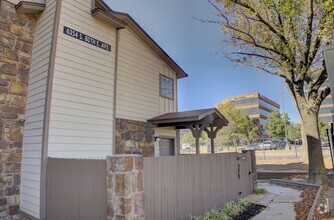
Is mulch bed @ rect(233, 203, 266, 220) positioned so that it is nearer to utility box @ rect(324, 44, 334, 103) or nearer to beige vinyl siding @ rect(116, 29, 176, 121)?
utility box @ rect(324, 44, 334, 103)

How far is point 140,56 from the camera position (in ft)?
32.1

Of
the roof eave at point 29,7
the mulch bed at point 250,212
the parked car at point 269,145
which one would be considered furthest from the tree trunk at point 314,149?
the parked car at point 269,145

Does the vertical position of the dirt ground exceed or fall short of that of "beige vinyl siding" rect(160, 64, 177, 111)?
it falls short

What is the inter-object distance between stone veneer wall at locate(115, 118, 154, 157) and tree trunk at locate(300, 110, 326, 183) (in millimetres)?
6153

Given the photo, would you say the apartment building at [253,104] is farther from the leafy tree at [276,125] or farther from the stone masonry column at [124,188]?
the stone masonry column at [124,188]

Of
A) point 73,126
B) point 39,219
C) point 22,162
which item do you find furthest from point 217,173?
point 22,162

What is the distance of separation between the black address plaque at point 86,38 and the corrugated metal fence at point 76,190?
318 centimetres

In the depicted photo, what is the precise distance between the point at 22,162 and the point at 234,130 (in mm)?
41241

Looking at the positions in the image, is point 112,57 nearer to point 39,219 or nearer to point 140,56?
point 140,56

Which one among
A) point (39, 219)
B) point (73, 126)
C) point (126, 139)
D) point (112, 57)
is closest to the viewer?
point (39, 219)

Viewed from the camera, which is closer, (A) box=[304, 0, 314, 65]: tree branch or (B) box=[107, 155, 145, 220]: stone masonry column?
(B) box=[107, 155, 145, 220]: stone masonry column

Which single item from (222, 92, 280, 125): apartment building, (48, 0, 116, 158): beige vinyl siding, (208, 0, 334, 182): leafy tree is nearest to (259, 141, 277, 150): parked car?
(208, 0, 334, 182): leafy tree

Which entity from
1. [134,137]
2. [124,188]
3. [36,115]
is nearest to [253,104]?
[134,137]

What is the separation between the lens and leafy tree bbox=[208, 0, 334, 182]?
908cm
